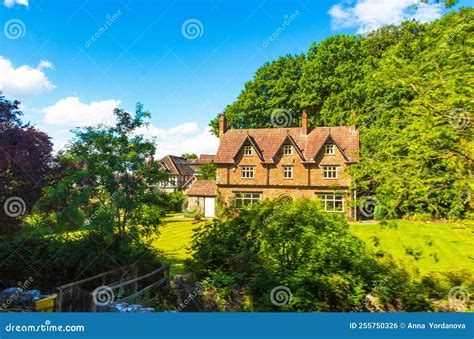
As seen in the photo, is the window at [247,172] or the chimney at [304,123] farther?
the window at [247,172]

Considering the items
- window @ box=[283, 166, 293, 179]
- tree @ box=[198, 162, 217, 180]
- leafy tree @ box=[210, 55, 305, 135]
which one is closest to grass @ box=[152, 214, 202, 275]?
window @ box=[283, 166, 293, 179]

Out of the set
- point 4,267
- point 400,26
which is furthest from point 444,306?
point 400,26

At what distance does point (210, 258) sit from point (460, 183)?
484cm

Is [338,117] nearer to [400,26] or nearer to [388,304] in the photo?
[400,26]

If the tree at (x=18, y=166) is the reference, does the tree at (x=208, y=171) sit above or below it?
above

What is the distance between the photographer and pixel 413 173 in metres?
5.85

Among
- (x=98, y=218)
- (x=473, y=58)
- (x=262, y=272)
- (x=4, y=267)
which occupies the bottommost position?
(x=4, y=267)

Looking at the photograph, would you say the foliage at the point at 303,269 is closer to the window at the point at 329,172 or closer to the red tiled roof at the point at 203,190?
the window at the point at 329,172
